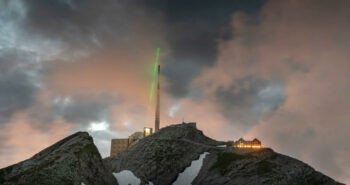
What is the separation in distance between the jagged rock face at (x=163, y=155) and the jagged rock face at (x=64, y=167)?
3111 centimetres

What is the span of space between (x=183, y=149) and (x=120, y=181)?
34.3 m

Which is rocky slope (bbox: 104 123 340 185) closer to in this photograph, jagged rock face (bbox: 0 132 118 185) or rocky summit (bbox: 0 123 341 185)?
rocky summit (bbox: 0 123 341 185)

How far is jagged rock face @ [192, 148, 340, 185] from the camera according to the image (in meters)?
113

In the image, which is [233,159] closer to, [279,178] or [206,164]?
[206,164]

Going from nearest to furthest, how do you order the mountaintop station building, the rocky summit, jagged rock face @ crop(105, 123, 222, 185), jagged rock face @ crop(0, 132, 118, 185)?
jagged rock face @ crop(0, 132, 118, 185)
the rocky summit
jagged rock face @ crop(105, 123, 222, 185)
the mountaintop station building

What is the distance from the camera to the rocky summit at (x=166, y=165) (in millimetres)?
93938

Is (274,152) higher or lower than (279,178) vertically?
higher

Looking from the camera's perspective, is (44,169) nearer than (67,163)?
Yes

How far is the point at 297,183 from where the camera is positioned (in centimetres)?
11250

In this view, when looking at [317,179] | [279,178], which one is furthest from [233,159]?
[317,179]

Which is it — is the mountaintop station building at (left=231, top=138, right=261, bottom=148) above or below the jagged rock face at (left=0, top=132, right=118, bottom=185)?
above

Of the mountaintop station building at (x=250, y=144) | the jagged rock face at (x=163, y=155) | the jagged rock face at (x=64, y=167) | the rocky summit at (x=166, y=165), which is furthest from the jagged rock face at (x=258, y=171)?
the jagged rock face at (x=64, y=167)

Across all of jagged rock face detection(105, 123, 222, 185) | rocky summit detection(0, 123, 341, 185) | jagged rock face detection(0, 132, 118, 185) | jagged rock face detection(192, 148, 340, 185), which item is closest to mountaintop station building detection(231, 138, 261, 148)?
rocky summit detection(0, 123, 341, 185)

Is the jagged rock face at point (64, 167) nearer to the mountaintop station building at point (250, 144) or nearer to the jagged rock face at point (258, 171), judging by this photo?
the jagged rock face at point (258, 171)
